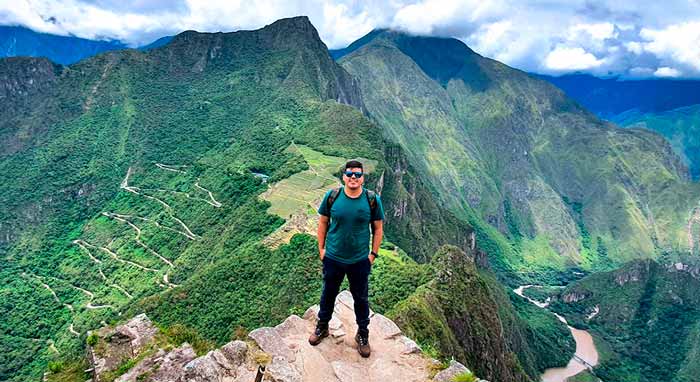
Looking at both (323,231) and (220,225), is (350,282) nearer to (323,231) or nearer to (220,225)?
(323,231)

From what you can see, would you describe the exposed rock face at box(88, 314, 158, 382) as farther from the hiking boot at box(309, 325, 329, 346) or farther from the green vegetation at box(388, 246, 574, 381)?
the green vegetation at box(388, 246, 574, 381)

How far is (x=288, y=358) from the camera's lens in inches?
631

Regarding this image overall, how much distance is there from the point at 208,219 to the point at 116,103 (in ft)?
287

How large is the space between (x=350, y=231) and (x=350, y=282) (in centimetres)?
206

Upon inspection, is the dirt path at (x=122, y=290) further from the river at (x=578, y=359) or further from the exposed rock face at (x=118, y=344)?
the river at (x=578, y=359)

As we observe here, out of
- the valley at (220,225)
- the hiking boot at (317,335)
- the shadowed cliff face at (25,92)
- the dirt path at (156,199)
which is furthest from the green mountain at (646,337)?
the shadowed cliff face at (25,92)

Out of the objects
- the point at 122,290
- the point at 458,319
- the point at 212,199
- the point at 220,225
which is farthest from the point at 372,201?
the point at 212,199

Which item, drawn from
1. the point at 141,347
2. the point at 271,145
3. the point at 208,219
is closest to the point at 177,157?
the point at 271,145

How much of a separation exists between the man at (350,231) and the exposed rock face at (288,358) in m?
2.13

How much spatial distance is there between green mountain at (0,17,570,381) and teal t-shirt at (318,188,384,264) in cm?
964

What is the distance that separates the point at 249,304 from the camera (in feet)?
190

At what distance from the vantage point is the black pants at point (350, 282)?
15094mm

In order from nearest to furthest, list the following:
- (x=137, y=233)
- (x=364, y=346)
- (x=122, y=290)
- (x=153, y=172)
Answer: (x=364, y=346)
(x=122, y=290)
(x=137, y=233)
(x=153, y=172)

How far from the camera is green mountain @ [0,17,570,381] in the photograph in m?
64.1
